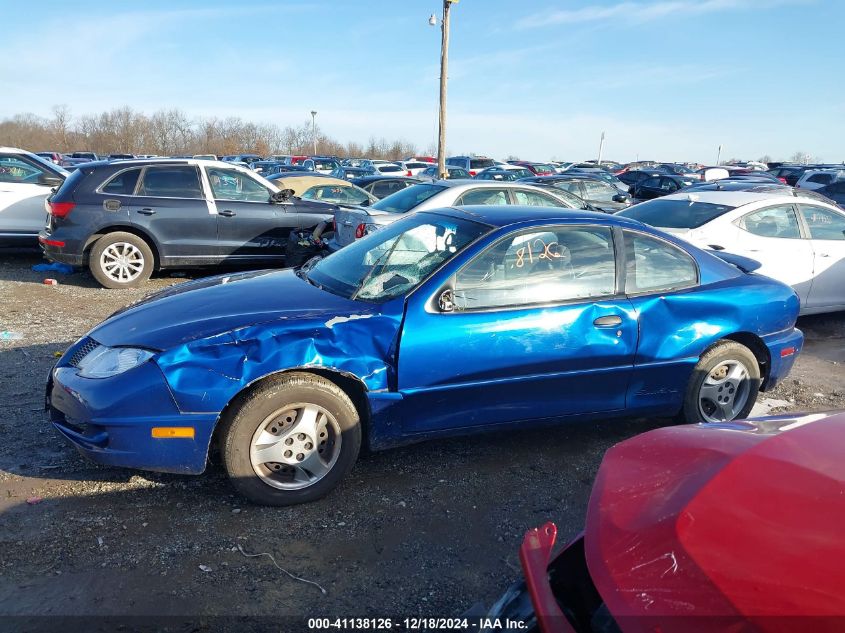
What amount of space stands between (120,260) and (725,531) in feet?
27.5

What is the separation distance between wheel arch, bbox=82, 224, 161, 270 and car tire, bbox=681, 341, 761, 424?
6.93 meters

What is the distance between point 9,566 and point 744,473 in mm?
2987

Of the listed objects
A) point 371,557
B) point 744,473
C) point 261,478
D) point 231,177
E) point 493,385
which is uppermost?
point 231,177

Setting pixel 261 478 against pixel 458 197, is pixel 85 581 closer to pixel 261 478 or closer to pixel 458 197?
pixel 261 478

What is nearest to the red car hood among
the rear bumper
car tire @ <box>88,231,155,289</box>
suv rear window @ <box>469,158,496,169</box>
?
car tire @ <box>88,231,155,289</box>

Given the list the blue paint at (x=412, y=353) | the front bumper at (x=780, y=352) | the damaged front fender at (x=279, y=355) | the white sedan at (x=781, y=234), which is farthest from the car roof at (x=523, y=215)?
the white sedan at (x=781, y=234)

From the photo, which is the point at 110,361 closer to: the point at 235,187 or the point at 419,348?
the point at 419,348

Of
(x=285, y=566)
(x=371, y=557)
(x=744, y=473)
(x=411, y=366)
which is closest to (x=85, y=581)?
(x=285, y=566)

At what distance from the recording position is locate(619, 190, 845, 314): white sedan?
24.3ft

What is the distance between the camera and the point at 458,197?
28.3 ft

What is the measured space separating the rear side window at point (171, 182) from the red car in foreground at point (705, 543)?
26.2 feet

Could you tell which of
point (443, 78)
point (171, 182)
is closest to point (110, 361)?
point (171, 182)

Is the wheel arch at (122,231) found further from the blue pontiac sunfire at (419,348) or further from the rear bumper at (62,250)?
the blue pontiac sunfire at (419,348)

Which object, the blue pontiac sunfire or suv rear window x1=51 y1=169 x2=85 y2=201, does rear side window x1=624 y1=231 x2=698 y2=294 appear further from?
suv rear window x1=51 y1=169 x2=85 y2=201
